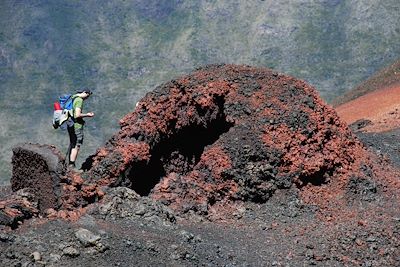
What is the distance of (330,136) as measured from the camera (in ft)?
40.0

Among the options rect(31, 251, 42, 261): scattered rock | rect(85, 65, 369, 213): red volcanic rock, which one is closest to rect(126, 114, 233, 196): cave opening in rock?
rect(85, 65, 369, 213): red volcanic rock

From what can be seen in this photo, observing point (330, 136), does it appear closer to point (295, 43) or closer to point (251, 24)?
point (295, 43)

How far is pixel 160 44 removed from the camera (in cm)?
7525

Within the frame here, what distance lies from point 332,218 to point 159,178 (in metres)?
3.21

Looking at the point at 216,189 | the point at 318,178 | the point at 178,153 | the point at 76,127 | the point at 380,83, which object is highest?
the point at 380,83

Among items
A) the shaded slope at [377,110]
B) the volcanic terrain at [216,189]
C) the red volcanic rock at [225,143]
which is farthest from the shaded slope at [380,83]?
the red volcanic rock at [225,143]

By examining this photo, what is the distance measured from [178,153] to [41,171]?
2699 mm

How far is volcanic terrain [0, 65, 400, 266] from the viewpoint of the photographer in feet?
29.5

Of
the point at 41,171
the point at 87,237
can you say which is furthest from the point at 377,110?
the point at 87,237

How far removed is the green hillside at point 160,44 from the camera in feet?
216

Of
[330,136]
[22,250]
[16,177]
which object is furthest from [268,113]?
[22,250]

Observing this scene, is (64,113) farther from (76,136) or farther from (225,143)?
(225,143)

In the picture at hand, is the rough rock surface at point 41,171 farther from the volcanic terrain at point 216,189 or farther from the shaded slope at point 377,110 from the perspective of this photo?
the shaded slope at point 377,110

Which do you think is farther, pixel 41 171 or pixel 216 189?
pixel 216 189
